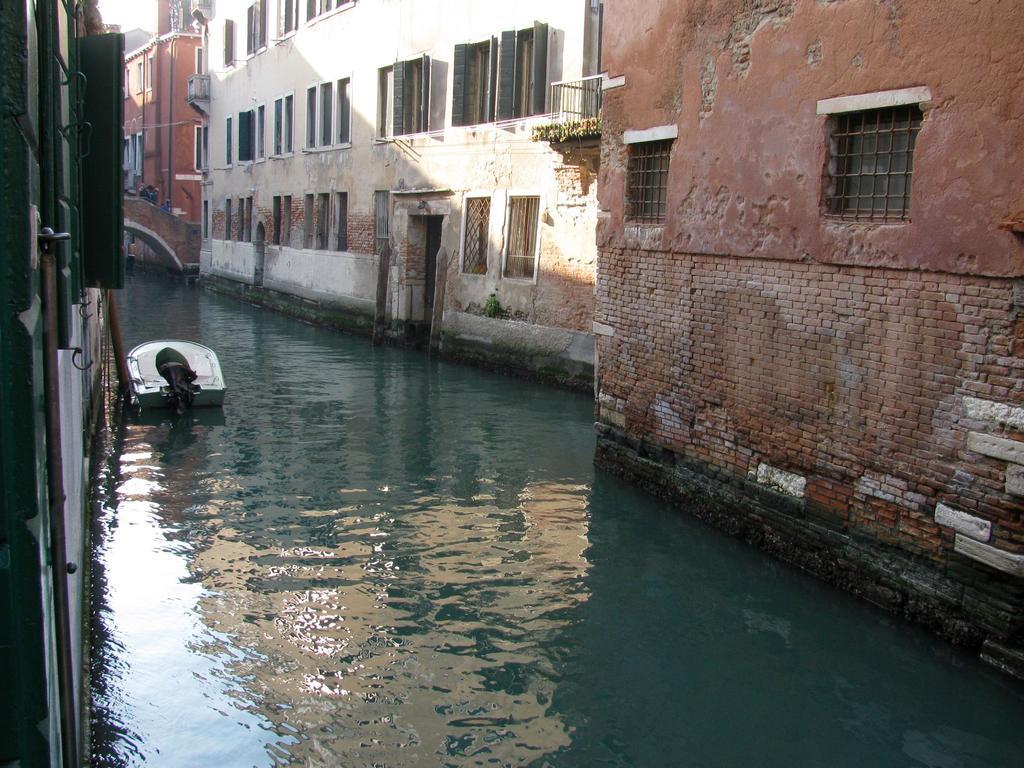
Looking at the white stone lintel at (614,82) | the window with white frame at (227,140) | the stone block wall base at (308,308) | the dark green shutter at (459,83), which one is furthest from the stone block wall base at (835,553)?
the window with white frame at (227,140)

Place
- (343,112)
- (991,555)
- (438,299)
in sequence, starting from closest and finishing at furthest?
(991,555) → (438,299) → (343,112)

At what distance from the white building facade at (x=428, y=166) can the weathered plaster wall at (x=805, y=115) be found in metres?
4.69

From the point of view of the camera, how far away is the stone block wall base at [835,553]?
17.3ft

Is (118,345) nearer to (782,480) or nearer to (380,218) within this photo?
(782,480)

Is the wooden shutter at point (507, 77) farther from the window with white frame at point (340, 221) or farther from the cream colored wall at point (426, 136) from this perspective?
the window with white frame at point (340, 221)

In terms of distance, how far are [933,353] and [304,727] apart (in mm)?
3545

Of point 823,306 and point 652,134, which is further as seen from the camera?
point 652,134

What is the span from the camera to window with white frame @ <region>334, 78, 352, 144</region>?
2156 cm

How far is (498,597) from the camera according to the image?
244 inches

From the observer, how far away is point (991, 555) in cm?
511

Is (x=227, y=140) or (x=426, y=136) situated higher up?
(x=227, y=140)

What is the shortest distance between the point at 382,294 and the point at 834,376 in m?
13.6

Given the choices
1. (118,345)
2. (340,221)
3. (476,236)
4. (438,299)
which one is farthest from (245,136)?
(118,345)

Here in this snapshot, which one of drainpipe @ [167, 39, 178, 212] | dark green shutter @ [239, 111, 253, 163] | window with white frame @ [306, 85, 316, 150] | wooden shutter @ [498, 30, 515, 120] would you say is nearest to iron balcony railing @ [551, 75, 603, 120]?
wooden shutter @ [498, 30, 515, 120]
